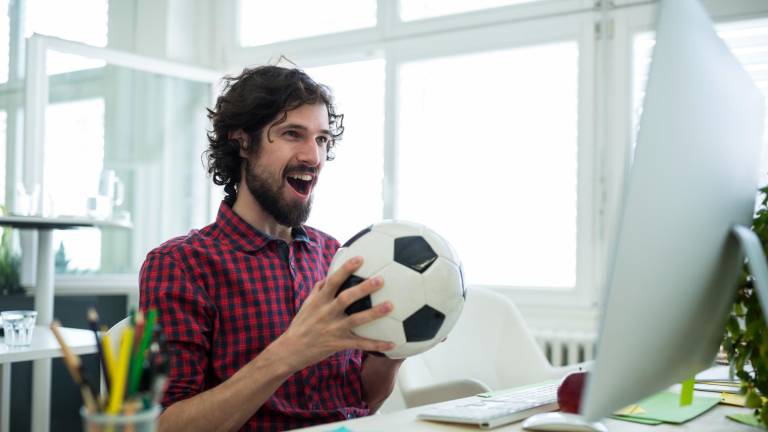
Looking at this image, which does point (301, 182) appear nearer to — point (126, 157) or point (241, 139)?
point (241, 139)

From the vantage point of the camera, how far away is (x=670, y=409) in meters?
1.17

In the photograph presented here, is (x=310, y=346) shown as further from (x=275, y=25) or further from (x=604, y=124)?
(x=275, y=25)

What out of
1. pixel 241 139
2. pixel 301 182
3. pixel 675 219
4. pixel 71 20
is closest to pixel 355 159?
pixel 71 20

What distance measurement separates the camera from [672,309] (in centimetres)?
69

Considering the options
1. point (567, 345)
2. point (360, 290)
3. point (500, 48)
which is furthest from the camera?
point (500, 48)

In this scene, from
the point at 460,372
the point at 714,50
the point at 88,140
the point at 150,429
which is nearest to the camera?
the point at 150,429

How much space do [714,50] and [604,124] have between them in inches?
102

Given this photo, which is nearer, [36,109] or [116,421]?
[116,421]

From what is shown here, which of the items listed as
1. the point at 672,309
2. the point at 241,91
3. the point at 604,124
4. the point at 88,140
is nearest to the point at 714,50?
the point at 672,309

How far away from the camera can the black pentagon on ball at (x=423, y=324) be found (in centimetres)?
105

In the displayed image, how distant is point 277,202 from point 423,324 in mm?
609

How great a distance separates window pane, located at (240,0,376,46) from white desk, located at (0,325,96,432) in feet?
7.54

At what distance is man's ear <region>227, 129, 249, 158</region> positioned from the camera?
5.51 ft

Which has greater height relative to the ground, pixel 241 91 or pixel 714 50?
pixel 241 91
